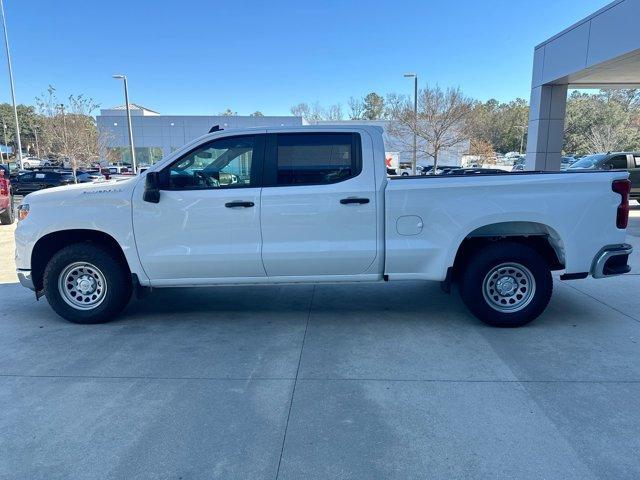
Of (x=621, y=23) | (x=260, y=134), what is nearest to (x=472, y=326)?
(x=260, y=134)

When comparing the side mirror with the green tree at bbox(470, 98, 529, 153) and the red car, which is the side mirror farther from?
the green tree at bbox(470, 98, 529, 153)

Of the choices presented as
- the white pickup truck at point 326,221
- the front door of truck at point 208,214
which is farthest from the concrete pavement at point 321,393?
the front door of truck at point 208,214

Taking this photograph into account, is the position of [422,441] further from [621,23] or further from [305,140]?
[621,23]

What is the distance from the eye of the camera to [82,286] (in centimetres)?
492

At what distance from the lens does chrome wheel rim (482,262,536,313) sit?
4.75m

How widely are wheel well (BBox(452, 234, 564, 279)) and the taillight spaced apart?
0.65 meters

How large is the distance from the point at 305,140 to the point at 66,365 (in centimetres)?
307

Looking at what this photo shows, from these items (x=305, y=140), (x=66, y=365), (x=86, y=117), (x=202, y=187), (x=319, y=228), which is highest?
(x=86, y=117)

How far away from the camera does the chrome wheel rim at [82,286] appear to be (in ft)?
16.0

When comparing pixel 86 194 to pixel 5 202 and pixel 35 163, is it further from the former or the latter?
pixel 35 163

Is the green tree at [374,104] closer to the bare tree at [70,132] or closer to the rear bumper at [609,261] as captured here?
the bare tree at [70,132]

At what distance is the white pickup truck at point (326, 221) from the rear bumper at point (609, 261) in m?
0.01

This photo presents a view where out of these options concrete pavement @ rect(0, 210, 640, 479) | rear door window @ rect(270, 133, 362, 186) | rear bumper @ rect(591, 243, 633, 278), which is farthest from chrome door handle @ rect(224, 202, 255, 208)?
rear bumper @ rect(591, 243, 633, 278)

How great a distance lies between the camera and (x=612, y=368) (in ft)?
12.6
